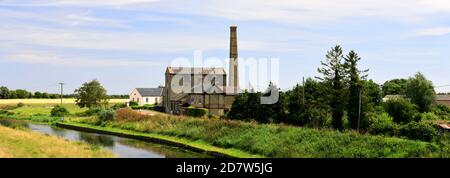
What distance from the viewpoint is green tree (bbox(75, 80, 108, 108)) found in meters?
81.6

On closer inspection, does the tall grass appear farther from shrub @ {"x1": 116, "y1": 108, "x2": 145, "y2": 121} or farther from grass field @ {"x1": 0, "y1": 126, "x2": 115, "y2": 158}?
grass field @ {"x1": 0, "y1": 126, "x2": 115, "y2": 158}

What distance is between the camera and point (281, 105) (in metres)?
46.3

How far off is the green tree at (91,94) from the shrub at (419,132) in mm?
57587

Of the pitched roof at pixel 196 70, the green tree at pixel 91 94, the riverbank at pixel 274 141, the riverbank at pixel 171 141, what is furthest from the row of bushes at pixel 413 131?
the green tree at pixel 91 94

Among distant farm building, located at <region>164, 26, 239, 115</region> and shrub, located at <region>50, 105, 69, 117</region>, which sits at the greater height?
distant farm building, located at <region>164, 26, 239, 115</region>

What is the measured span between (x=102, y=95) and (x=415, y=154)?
65279 millimetres

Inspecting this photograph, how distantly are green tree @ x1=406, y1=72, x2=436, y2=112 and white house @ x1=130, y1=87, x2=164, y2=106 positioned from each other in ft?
139

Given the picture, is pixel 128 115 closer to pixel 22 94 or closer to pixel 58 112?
pixel 58 112

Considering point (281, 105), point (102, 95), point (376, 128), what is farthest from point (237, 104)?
point (102, 95)

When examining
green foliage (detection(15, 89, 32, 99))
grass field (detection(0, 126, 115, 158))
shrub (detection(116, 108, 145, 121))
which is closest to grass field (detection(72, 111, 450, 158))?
shrub (detection(116, 108, 145, 121))

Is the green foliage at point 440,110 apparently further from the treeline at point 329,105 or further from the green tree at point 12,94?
the green tree at point 12,94

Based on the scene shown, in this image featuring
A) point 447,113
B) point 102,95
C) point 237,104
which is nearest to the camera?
point 237,104
